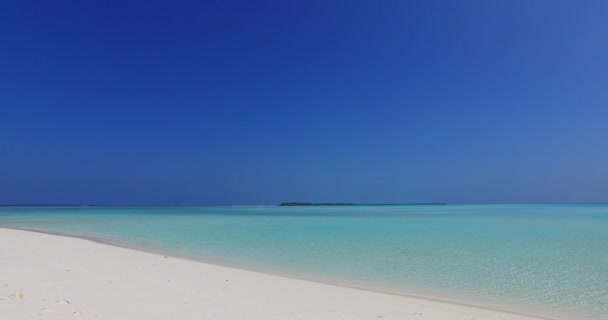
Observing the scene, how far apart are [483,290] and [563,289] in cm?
172

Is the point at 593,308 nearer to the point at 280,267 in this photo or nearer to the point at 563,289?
the point at 563,289

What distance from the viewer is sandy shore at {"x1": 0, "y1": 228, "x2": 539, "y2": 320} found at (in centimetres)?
518

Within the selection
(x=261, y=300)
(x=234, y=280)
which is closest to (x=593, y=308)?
(x=261, y=300)

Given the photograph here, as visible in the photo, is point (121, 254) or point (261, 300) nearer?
point (261, 300)

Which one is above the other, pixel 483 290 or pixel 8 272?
pixel 8 272

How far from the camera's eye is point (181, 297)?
6.21 meters

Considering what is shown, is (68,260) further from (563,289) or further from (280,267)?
(563,289)

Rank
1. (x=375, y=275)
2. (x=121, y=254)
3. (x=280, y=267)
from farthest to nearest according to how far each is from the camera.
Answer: (x=121, y=254)
(x=280, y=267)
(x=375, y=275)

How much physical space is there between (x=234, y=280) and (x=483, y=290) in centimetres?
544

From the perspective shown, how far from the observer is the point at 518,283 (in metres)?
8.54

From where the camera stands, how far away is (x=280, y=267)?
34.8 ft

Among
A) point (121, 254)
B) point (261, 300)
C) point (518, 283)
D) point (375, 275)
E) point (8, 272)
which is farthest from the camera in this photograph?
point (121, 254)

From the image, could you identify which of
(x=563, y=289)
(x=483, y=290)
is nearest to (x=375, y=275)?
(x=483, y=290)

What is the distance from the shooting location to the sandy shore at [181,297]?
518 centimetres
